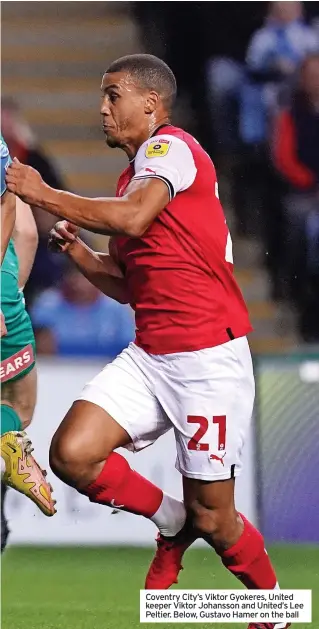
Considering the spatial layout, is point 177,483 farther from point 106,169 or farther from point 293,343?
point 106,169

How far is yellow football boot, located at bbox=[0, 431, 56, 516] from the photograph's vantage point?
4.72m

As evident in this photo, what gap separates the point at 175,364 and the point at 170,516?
24.8 inches

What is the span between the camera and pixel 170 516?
14.6 feet

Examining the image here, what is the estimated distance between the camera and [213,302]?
4305mm

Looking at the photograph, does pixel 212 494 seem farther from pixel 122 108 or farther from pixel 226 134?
pixel 226 134

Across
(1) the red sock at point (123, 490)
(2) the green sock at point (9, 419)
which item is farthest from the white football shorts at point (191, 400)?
(2) the green sock at point (9, 419)

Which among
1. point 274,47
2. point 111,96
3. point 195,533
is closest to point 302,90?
point 274,47

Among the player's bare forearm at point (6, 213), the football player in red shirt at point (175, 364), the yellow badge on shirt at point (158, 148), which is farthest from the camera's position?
the player's bare forearm at point (6, 213)

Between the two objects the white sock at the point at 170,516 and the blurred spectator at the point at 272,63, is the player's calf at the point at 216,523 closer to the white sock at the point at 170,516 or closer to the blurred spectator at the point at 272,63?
the white sock at the point at 170,516

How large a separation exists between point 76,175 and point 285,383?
7.75 feet

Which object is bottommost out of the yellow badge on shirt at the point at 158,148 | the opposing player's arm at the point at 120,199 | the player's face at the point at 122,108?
the opposing player's arm at the point at 120,199

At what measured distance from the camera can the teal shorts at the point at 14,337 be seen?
494 centimetres

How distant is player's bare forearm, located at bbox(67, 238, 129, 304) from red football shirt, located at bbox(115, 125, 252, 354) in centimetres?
31

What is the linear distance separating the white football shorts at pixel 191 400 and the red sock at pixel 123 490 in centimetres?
11
